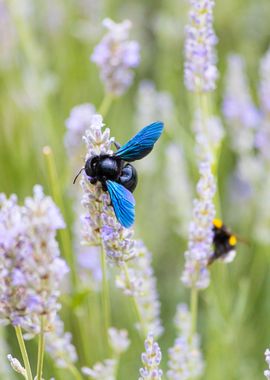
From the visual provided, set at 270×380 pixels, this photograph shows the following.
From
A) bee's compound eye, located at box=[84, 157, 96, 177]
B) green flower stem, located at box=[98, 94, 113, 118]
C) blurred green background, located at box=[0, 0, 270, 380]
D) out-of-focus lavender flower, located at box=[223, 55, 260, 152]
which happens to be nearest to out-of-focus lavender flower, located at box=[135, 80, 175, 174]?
blurred green background, located at box=[0, 0, 270, 380]

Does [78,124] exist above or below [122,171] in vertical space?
above

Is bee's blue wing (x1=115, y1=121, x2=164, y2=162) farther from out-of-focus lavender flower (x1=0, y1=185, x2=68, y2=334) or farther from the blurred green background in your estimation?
the blurred green background

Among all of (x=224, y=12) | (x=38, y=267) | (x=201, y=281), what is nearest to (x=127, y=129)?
(x=224, y=12)

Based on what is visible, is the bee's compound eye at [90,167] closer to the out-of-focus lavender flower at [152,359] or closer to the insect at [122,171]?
the insect at [122,171]

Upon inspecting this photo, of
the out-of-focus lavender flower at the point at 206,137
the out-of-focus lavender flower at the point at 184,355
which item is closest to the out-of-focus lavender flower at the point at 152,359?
the out-of-focus lavender flower at the point at 184,355

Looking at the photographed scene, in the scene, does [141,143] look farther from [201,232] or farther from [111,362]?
[111,362]

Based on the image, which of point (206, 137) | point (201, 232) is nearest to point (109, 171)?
point (201, 232)
